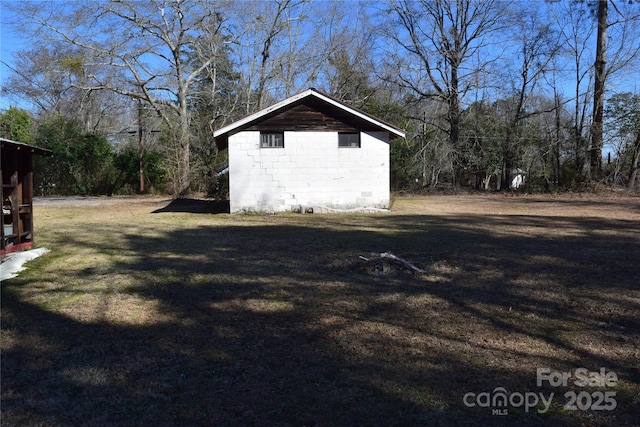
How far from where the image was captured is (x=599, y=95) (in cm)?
2667

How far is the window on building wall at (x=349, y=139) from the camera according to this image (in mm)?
17219

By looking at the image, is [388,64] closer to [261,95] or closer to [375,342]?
[261,95]

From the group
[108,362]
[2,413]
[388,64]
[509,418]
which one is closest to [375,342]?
[509,418]

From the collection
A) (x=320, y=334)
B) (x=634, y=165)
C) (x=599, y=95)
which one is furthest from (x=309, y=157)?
(x=634, y=165)

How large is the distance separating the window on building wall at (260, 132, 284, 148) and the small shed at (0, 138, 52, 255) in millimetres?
8217

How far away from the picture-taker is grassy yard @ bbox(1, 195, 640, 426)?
333 centimetres

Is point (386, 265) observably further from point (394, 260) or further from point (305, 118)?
point (305, 118)

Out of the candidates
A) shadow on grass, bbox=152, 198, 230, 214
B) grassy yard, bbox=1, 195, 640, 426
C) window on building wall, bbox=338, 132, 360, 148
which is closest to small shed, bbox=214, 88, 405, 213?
window on building wall, bbox=338, 132, 360, 148

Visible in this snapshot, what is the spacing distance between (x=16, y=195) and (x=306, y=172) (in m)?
9.65

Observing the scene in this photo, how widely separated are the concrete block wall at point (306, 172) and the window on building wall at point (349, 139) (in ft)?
0.64

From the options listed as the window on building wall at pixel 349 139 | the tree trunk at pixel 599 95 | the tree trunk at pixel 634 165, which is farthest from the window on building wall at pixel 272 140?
the tree trunk at pixel 634 165

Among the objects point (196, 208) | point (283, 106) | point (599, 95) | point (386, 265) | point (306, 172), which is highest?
point (599, 95)

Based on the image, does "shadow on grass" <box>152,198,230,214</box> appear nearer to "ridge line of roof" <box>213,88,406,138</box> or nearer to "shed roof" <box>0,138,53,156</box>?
"ridge line of roof" <box>213,88,406,138</box>

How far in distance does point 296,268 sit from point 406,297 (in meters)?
2.17
